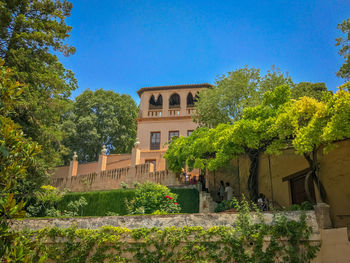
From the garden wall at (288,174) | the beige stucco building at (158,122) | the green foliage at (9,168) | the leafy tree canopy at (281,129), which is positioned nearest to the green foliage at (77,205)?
the leafy tree canopy at (281,129)

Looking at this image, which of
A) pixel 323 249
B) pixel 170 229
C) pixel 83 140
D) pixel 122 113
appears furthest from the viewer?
pixel 122 113

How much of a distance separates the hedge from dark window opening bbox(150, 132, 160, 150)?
987 cm

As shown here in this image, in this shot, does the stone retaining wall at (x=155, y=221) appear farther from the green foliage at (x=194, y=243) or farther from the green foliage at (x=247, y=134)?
the green foliage at (x=247, y=134)

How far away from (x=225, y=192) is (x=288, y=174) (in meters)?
3.32

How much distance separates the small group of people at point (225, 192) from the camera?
1438 cm

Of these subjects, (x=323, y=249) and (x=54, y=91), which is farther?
(x=54, y=91)

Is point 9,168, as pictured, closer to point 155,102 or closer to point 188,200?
point 188,200

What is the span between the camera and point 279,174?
43.0ft

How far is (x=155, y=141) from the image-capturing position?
26.8 m

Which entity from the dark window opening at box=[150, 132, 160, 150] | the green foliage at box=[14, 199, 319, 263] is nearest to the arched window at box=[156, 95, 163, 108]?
the dark window opening at box=[150, 132, 160, 150]

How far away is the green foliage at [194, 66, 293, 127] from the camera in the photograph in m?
17.8

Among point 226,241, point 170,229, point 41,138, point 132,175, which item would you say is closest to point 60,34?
point 41,138

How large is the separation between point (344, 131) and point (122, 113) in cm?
2391

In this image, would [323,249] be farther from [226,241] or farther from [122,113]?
[122,113]
